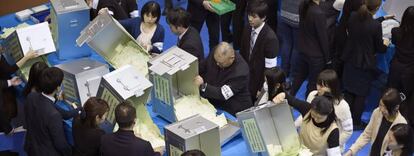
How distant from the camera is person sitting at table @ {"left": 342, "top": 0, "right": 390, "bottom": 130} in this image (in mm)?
5227

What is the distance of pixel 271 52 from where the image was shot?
16.8ft

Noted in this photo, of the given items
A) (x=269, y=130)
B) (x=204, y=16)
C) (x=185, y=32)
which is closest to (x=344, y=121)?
(x=269, y=130)

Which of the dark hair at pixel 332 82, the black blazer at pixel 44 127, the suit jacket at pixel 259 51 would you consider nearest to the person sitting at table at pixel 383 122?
the dark hair at pixel 332 82

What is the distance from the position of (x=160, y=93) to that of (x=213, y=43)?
2.64 meters

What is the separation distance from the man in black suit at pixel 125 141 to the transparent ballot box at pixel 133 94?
300 millimetres

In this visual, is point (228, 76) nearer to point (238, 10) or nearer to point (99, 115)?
point (99, 115)

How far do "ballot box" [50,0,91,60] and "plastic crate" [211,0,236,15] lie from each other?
4.78 ft

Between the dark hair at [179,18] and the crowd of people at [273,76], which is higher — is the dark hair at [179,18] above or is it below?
above

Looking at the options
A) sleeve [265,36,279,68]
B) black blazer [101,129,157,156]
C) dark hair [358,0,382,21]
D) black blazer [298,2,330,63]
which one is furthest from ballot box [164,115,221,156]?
dark hair [358,0,382,21]

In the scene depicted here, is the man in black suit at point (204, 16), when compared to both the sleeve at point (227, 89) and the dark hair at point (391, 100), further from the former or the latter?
the dark hair at point (391, 100)

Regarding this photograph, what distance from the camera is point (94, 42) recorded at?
16.0ft

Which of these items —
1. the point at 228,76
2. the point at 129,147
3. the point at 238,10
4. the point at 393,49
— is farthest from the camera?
the point at 238,10

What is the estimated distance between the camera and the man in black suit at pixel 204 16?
6328 millimetres

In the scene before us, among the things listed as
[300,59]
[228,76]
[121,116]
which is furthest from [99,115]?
[300,59]
